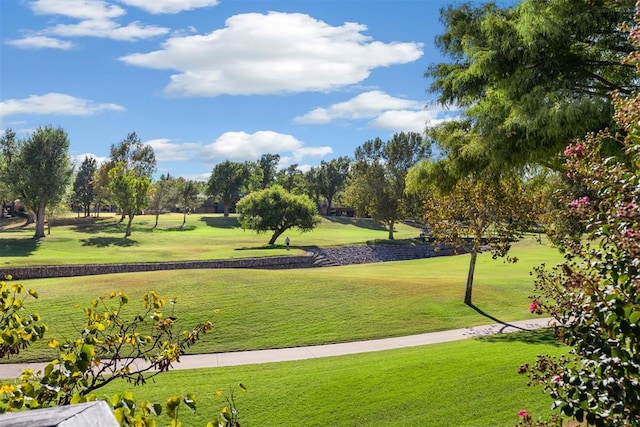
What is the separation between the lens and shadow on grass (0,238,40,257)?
39156 mm

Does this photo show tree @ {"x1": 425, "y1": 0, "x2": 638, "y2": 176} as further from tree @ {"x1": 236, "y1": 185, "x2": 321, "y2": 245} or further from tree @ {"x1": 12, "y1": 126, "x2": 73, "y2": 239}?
tree @ {"x1": 12, "y1": 126, "x2": 73, "y2": 239}

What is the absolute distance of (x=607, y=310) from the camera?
3.34 meters

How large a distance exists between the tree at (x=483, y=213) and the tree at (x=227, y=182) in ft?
238

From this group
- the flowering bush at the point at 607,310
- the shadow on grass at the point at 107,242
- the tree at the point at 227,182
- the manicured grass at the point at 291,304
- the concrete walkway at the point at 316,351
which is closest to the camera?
the flowering bush at the point at 607,310

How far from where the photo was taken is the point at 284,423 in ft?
29.9

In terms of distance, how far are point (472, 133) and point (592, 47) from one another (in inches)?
159

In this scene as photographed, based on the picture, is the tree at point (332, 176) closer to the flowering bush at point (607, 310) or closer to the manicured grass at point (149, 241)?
the manicured grass at point (149, 241)

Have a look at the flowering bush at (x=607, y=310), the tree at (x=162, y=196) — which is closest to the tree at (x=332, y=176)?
the tree at (x=162, y=196)

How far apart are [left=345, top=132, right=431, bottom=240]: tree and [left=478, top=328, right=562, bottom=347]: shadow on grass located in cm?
3794

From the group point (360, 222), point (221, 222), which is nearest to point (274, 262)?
point (221, 222)

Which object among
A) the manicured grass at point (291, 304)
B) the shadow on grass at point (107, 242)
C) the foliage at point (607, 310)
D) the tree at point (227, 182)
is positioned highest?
the tree at point (227, 182)

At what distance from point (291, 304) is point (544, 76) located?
13.0 metres

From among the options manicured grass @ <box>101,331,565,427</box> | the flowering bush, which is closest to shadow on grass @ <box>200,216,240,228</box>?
manicured grass @ <box>101,331,565,427</box>

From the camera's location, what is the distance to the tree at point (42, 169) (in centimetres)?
4588
